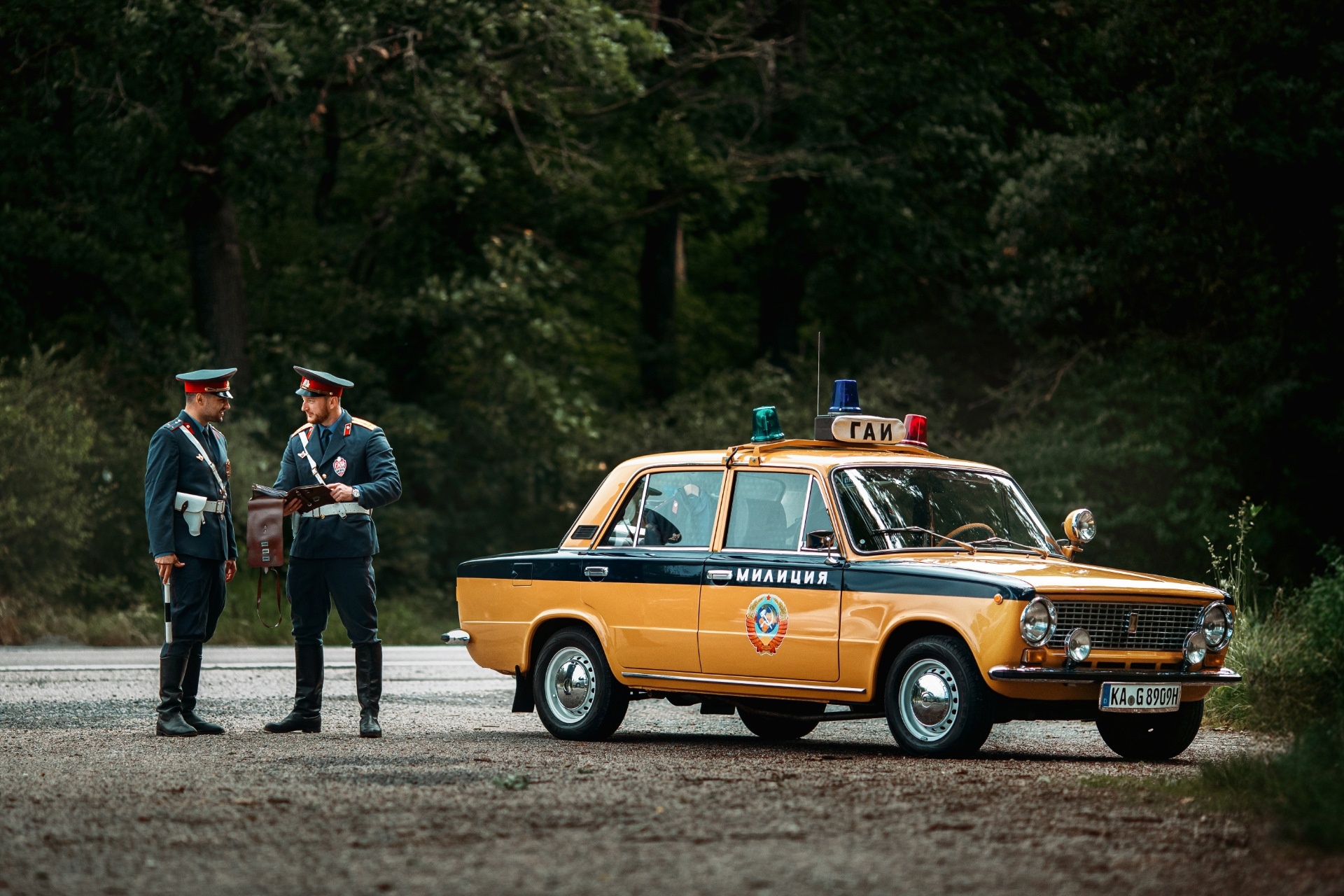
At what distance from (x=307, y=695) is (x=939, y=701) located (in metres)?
3.85

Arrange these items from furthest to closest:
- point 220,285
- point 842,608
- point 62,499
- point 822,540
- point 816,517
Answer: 1. point 220,285
2. point 62,499
3. point 816,517
4. point 822,540
5. point 842,608

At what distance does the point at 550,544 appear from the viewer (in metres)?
32.8

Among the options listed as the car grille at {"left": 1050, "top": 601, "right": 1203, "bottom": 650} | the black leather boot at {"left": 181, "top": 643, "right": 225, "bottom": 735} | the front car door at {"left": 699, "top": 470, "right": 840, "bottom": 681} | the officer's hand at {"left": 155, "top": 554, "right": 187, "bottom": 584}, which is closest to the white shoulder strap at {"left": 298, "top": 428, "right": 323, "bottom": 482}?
the officer's hand at {"left": 155, "top": 554, "right": 187, "bottom": 584}

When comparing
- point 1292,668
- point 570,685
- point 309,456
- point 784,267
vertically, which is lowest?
point 570,685

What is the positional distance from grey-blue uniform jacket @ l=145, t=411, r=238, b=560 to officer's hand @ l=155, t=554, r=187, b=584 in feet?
0.09

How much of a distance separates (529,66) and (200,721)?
703 inches

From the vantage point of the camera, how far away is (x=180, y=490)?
1109 centimetres

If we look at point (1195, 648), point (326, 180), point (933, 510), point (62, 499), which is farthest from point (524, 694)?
point (326, 180)

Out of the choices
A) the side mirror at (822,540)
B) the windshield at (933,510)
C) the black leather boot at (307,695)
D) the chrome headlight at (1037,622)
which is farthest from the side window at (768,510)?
the black leather boot at (307,695)

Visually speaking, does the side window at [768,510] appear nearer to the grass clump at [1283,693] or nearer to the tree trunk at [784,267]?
the grass clump at [1283,693]

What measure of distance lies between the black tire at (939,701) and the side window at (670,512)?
165 cm

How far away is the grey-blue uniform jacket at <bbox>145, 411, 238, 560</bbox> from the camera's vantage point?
10945 mm

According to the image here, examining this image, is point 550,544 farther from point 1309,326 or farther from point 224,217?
point 1309,326

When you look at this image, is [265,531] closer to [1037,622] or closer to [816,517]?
[816,517]
